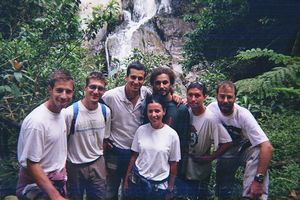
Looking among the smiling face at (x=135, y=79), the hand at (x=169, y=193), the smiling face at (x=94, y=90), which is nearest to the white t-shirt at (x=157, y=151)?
the hand at (x=169, y=193)

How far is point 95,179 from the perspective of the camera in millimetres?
3072

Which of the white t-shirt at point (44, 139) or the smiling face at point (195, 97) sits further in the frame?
the smiling face at point (195, 97)

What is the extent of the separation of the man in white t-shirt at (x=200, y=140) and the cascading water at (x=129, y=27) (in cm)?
762

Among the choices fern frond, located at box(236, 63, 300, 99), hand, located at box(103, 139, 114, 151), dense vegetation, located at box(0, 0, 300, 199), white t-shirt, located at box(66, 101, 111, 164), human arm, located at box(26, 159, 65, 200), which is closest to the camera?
human arm, located at box(26, 159, 65, 200)

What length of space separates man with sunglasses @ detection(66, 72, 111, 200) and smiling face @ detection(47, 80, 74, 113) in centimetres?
32

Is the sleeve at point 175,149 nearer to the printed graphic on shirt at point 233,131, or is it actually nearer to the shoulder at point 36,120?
the printed graphic on shirt at point 233,131

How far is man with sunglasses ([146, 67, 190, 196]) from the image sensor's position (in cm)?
312

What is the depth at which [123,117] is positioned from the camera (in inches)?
126

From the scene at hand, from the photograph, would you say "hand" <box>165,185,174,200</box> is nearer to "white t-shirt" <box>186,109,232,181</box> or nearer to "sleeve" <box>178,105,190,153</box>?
"white t-shirt" <box>186,109,232,181</box>

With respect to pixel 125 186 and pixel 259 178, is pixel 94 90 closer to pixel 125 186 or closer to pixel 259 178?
pixel 125 186

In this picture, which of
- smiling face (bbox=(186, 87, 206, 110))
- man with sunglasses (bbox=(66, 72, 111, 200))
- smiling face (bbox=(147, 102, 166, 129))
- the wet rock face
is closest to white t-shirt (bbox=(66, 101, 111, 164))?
man with sunglasses (bbox=(66, 72, 111, 200))

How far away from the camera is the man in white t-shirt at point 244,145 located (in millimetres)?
2971

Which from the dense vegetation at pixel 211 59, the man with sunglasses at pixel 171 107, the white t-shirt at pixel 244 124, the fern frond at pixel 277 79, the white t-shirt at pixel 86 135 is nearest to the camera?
the white t-shirt at pixel 86 135

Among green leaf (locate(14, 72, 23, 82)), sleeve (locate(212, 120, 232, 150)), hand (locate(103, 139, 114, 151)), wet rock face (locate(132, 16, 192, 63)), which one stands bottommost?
hand (locate(103, 139, 114, 151))
